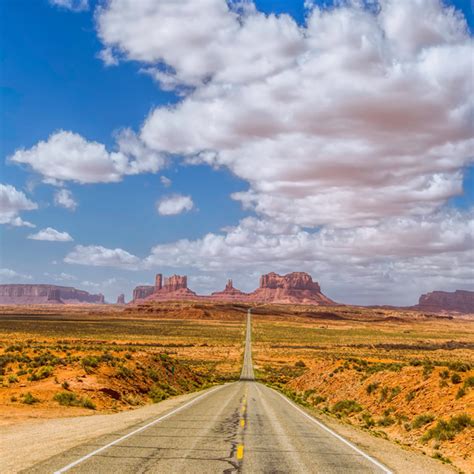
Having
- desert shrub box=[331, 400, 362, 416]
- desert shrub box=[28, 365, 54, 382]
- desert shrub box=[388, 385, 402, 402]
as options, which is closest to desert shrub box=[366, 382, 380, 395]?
desert shrub box=[331, 400, 362, 416]

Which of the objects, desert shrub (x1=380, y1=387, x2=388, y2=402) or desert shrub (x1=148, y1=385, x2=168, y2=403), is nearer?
desert shrub (x1=380, y1=387, x2=388, y2=402)

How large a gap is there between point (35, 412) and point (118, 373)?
34.3 ft

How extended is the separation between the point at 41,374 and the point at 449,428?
70.7 feet

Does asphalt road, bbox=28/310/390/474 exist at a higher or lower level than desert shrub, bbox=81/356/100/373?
higher

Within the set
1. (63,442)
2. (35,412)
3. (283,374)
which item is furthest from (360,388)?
(283,374)

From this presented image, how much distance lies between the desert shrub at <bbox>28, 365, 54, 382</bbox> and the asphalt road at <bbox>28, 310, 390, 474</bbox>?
39.6ft

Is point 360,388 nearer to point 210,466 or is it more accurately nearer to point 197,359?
point 210,466

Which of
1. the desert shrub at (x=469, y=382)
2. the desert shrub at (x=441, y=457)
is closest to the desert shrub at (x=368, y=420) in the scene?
the desert shrub at (x=469, y=382)

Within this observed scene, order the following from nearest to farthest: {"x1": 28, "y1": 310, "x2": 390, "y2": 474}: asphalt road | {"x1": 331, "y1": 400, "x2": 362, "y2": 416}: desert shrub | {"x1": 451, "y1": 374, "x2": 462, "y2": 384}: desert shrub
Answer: {"x1": 28, "y1": 310, "x2": 390, "y2": 474}: asphalt road, {"x1": 451, "y1": 374, "x2": 462, "y2": 384}: desert shrub, {"x1": 331, "y1": 400, "x2": 362, "y2": 416}: desert shrub

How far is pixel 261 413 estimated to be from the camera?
2069 cm

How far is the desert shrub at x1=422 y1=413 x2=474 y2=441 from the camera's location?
16.2 m

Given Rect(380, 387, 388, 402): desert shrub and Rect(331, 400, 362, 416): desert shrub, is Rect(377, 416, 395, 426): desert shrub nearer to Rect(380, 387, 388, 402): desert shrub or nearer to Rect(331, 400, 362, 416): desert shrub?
Rect(380, 387, 388, 402): desert shrub

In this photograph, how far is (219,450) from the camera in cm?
1209

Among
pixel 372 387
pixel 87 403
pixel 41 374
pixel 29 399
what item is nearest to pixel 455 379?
pixel 372 387
